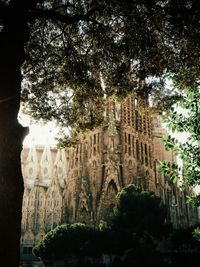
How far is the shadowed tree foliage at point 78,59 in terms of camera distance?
5.56 meters

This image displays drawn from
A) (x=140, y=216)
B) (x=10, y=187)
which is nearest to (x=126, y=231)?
(x=140, y=216)

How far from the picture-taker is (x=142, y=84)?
10250 mm

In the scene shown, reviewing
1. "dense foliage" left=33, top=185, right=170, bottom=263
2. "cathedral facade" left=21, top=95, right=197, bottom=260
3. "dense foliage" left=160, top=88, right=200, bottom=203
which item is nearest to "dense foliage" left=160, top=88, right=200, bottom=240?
"dense foliage" left=160, top=88, right=200, bottom=203

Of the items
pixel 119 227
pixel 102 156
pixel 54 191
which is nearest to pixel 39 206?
pixel 54 191

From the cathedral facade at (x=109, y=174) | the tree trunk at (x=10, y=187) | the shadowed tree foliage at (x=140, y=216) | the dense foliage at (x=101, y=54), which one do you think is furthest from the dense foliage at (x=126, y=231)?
the tree trunk at (x=10, y=187)

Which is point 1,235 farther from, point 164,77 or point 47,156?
point 47,156

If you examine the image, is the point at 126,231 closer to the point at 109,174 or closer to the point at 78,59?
the point at 109,174

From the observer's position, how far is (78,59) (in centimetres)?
1041

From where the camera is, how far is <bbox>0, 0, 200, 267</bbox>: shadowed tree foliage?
5559mm

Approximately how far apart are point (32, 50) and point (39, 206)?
55.7m

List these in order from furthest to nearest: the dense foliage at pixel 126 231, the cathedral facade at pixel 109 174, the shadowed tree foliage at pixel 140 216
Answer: the cathedral facade at pixel 109 174, the dense foliage at pixel 126 231, the shadowed tree foliage at pixel 140 216

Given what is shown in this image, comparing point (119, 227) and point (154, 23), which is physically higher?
point (154, 23)

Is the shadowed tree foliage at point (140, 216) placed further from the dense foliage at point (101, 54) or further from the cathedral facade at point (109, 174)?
the dense foliage at point (101, 54)

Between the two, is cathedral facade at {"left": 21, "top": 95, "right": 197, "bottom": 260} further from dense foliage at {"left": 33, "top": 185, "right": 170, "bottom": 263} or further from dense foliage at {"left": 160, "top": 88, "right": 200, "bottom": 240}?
dense foliage at {"left": 160, "top": 88, "right": 200, "bottom": 240}
